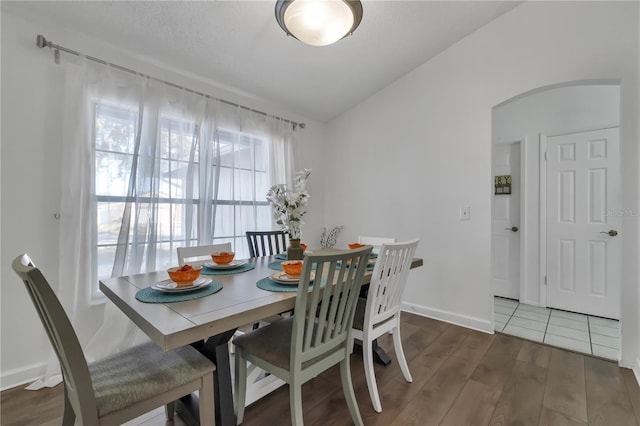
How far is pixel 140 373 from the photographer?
1.10 m

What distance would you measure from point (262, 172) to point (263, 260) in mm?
1276

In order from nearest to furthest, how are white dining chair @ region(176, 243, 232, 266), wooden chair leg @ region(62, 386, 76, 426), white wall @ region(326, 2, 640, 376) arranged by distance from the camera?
wooden chair leg @ region(62, 386, 76, 426)
white dining chair @ region(176, 243, 232, 266)
white wall @ region(326, 2, 640, 376)

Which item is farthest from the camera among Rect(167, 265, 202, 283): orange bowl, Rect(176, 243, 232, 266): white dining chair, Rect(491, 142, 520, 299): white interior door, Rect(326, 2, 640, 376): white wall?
Rect(491, 142, 520, 299): white interior door

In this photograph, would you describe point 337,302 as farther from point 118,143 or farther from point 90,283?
point 118,143

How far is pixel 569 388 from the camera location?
175cm

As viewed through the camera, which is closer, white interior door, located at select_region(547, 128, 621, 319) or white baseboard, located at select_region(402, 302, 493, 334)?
white baseboard, located at select_region(402, 302, 493, 334)

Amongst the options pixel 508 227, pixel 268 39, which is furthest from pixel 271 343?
pixel 508 227

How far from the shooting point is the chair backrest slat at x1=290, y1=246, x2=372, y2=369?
1.15 metres

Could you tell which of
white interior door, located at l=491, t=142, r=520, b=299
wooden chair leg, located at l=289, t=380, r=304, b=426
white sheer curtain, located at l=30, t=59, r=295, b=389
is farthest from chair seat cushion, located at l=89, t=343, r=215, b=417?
white interior door, located at l=491, t=142, r=520, b=299

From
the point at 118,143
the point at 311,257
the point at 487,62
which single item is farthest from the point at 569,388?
the point at 118,143

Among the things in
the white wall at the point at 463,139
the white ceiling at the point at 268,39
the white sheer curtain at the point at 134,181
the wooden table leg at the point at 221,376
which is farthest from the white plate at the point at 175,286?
the white wall at the point at 463,139

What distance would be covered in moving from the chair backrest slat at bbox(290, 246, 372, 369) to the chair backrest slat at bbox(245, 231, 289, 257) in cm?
121

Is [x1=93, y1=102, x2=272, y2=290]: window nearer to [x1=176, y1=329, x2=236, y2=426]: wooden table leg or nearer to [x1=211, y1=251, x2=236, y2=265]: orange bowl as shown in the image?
[x1=211, y1=251, x2=236, y2=265]: orange bowl

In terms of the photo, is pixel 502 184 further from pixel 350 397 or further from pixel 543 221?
pixel 350 397
